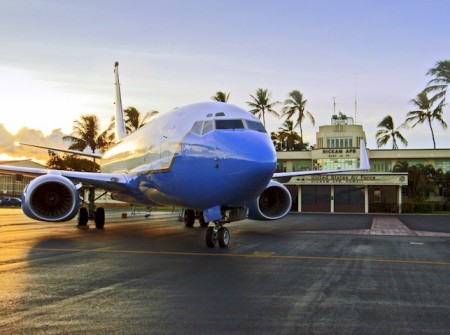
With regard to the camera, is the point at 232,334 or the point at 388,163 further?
the point at 388,163

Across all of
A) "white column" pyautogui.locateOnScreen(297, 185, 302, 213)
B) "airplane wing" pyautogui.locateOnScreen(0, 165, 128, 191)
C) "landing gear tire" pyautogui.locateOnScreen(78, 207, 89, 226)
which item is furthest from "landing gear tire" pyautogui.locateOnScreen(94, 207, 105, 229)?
"white column" pyautogui.locateOnScreen(297, 185, 302, 213)

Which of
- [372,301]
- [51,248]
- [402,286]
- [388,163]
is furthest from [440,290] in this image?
[388,163]

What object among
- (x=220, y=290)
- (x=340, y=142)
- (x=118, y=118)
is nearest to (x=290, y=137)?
(x=340, y=142)

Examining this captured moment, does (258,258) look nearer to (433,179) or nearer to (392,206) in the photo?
(392,206)

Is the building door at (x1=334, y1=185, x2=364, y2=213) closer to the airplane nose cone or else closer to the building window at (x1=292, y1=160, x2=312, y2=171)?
the building window at (x1=292, y1=160, x2=312, y2=171)

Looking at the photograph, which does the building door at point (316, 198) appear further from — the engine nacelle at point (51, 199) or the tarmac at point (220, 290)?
the tarmac at point (220, 290)

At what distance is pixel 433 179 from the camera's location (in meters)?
60.4

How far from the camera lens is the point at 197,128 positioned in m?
14.4

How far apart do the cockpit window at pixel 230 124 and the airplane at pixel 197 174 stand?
26 millimetres

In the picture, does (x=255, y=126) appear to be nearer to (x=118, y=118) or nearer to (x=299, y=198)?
(x=118, y=118)

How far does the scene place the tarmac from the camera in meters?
5.79

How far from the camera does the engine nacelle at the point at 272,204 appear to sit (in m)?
19.6

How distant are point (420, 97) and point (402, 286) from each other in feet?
232

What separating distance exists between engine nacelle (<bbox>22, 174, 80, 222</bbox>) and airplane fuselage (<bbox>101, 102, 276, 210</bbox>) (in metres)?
2.47
